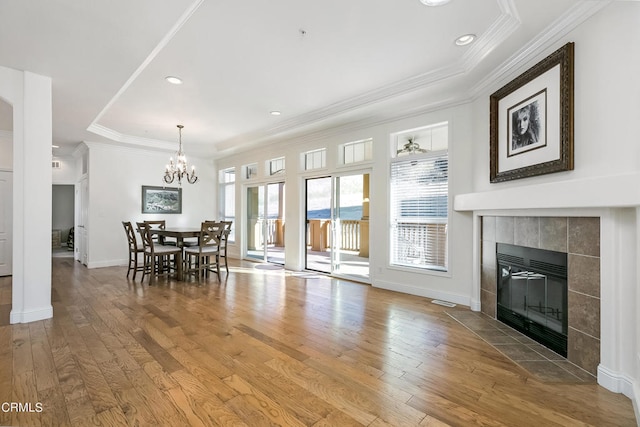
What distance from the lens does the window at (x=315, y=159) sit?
5.85 metres

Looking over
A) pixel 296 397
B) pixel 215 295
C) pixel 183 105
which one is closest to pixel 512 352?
pixel 296 397

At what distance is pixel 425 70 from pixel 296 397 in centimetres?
345

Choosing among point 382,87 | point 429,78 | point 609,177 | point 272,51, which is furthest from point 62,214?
point 609,177

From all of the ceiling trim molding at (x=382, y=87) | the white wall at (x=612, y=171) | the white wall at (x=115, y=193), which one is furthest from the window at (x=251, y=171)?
the white wall at (x=612, y=171)

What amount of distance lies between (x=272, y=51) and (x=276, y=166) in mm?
3872

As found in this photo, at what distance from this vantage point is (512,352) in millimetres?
2602

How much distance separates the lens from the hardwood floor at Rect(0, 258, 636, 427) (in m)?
1.77

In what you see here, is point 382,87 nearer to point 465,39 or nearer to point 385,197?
point 465,39

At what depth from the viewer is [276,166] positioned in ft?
22.7

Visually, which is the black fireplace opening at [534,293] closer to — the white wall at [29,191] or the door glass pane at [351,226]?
the door glass pane at [351,226]

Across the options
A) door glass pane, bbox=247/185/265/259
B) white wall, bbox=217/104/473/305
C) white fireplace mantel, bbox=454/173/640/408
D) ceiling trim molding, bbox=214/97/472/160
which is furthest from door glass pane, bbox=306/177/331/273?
white fireplace mantel, bbox=454/173/640/408

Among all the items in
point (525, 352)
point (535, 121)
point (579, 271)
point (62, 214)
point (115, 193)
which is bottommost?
point (525, 352)

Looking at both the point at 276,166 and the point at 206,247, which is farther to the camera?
the point at 276,166

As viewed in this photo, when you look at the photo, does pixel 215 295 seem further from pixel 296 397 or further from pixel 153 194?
pixel 153 194
